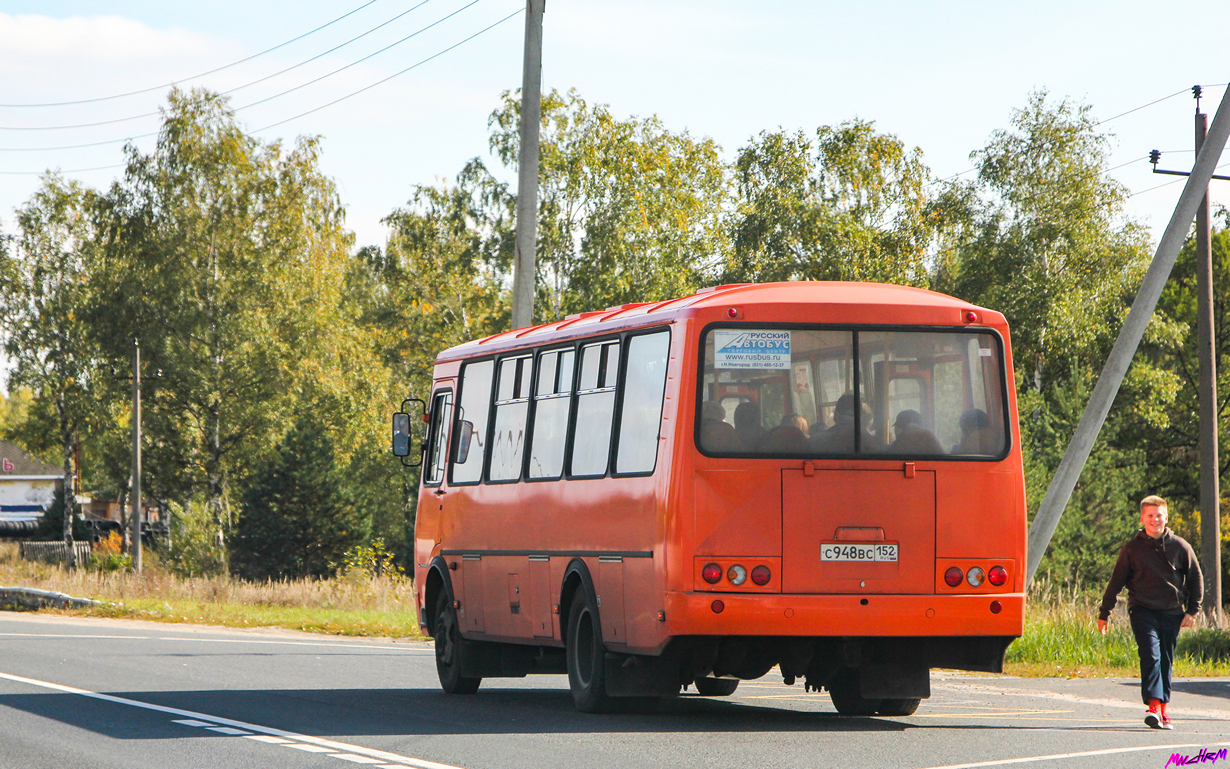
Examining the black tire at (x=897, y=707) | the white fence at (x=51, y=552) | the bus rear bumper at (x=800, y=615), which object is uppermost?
the bus rear bumper at (x=800, y=615)

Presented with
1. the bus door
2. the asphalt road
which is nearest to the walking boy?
the asphalt road

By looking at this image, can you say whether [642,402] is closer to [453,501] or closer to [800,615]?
[800,615]

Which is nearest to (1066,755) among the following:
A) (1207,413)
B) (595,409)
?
(595,409)

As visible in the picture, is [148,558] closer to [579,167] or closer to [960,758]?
[579,167]

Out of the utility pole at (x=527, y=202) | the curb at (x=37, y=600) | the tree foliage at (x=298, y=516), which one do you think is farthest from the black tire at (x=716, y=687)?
the tree foliage at (x=298, y=516)

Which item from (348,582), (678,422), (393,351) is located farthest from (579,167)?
(678,422)

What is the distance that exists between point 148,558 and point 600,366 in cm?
4936

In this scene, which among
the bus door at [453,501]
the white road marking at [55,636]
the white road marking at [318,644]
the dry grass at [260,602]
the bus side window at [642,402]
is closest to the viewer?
the bus side window at [642,402]

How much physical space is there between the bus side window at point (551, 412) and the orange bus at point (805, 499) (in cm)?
84

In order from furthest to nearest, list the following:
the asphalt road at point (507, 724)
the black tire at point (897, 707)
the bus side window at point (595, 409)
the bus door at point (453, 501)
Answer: the bus door at point (453, 501) → the bus side window at point (595, 409) → the black tire at point (897, 707) → the asphalt road at point (507, 724)

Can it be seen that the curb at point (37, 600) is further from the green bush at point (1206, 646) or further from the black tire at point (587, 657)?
the black tire at point (587, 657)

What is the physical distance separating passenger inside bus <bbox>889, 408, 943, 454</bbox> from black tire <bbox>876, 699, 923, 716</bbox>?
7.10 ft

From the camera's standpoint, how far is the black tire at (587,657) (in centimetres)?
1186

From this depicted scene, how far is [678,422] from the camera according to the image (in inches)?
430
